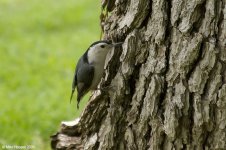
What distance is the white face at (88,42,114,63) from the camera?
13.9 feet

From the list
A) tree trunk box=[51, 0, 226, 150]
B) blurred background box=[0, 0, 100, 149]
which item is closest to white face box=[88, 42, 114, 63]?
tree trunk box=[51, 0, 226, 150]

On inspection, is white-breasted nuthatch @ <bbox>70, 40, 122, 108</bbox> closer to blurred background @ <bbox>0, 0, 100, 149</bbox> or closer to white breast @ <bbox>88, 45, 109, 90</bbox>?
white breast @ <bbox>88, 45, 109, 90</bbox>

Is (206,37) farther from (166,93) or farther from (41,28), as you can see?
(41,28)

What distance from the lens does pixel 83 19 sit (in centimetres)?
1087

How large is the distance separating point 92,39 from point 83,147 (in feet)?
17.7

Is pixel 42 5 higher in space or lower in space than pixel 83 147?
higher

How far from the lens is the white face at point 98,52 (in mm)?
4229

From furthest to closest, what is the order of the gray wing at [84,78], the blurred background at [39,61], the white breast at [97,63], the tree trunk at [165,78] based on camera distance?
the blurred background at [39,61]
the gray wing at [84,78]
the white breast at [97,63]
the tree trunk at [165,78]

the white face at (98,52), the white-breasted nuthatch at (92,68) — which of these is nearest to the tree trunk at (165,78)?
the white face at (98,52)

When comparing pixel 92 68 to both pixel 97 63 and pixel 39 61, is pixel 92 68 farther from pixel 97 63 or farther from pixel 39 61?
pixel 39 61

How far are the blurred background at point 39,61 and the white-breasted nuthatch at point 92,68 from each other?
4.55 feet

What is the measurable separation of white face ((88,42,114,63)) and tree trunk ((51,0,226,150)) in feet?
0.85

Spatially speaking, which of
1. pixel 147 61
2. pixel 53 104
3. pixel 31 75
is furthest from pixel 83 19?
pixel 147 61

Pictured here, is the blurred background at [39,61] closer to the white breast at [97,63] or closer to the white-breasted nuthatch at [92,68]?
the white-breasted nuthatch at [92,68]
